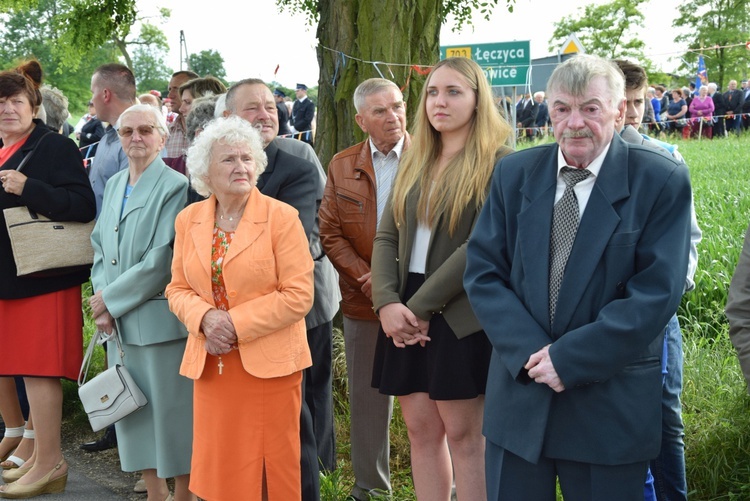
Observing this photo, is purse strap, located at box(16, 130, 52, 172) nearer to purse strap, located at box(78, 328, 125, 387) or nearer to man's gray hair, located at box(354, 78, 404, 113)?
purse strap, located at box(78, 328, 125, 387)

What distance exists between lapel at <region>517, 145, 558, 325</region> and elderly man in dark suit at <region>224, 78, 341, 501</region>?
1.76m

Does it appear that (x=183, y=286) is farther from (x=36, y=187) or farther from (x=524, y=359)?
(x=524, y=359)

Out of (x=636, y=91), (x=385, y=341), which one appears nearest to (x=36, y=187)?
(x=385, y=341)

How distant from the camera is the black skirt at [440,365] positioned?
12.0ft

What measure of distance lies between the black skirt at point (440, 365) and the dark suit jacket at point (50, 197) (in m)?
2.42

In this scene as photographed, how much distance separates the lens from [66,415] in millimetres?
6625

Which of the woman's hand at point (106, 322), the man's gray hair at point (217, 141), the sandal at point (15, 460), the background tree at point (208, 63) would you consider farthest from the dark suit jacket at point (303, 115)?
the background tree at point (208, 63)

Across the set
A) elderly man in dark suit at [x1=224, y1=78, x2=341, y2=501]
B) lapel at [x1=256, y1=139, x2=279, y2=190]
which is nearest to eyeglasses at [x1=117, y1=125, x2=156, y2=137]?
elderly man in dark suit at [x1=224, y1=78, x2=341, y2=501]

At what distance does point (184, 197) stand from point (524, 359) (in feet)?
8.09

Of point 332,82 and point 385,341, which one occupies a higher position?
point 332,82

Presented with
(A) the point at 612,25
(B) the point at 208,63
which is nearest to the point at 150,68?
(B) the point at 208,63

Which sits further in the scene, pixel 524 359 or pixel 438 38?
pixel 438 38

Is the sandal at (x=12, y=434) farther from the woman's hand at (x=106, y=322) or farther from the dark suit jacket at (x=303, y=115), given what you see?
the dark suit jacket at (x=303, y=115)

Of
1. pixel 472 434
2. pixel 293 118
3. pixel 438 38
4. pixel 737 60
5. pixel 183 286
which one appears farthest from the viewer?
pixel 737 60
